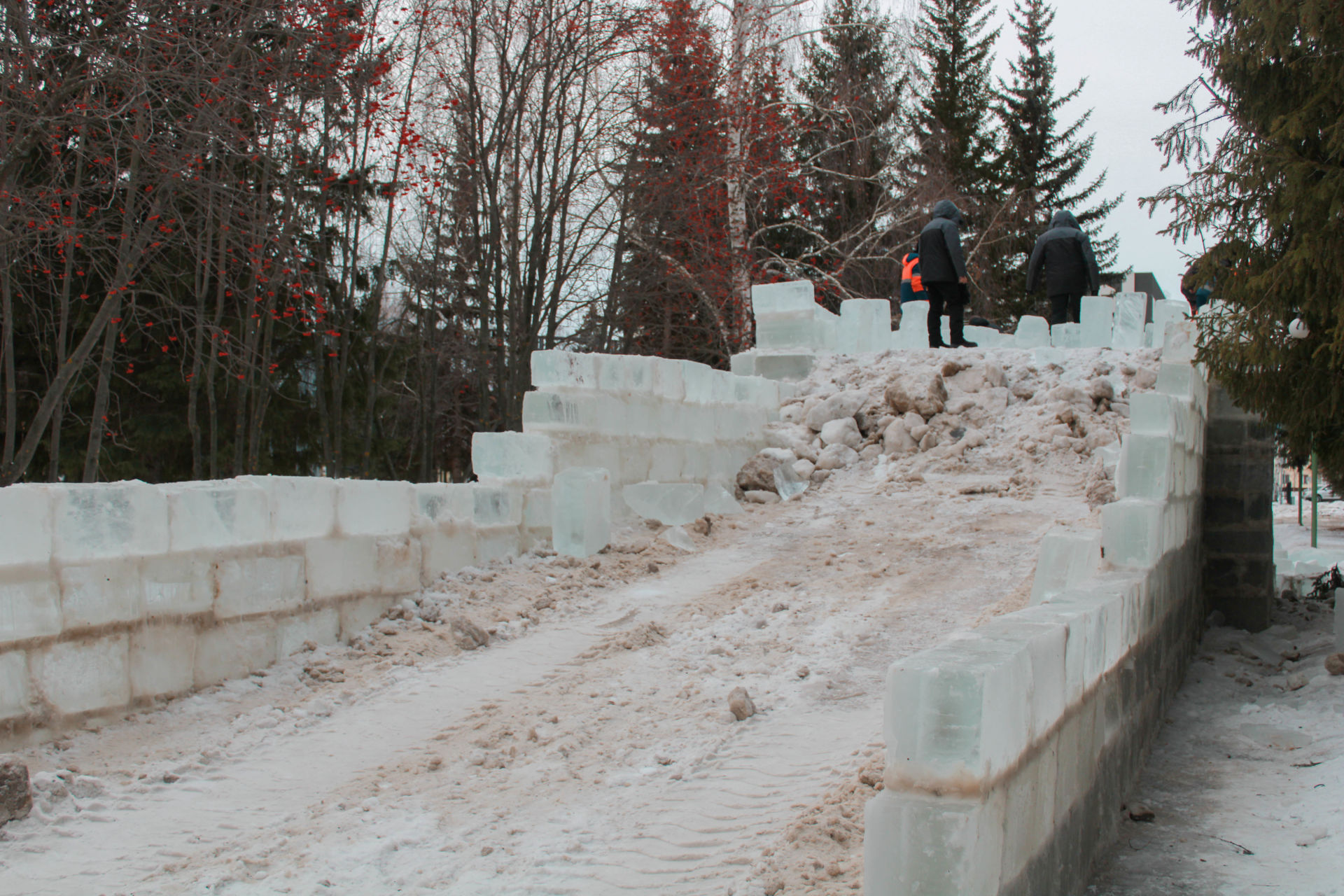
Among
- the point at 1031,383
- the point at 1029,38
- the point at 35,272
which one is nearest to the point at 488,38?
the point at 35,272

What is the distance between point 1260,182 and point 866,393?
5.10 meters

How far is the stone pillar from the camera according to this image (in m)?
8.20

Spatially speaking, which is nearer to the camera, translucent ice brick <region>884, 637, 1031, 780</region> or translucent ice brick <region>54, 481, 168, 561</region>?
translucent ice brick <region>884, 637, 1031, 780</region>

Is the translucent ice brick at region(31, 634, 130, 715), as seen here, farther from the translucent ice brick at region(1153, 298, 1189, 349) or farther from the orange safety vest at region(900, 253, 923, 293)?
the translucent ice brick at region(1153, 298, 1189, 349)

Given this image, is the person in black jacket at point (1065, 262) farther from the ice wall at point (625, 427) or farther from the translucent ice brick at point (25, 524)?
the translucent ice brick at point (25, 524)

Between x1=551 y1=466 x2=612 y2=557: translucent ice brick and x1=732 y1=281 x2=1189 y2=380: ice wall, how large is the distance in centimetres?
415

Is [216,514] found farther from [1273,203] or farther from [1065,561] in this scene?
[1273,203]

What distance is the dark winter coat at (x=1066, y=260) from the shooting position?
12.5m

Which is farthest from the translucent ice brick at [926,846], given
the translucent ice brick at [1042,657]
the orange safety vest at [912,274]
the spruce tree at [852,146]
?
the spruce tree at [852,146]

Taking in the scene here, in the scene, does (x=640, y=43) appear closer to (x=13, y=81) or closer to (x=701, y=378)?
(x=701, y=378)

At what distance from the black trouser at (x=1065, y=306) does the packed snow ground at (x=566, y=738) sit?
5.46m

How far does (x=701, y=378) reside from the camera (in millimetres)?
9555

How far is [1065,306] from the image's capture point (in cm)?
1299

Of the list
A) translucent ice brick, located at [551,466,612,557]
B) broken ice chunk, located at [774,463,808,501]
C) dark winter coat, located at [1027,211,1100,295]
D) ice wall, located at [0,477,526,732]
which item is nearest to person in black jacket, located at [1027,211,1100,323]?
dark winter coat, located at [1027,211,1100,295]
